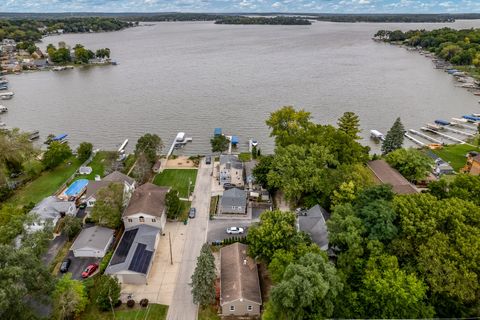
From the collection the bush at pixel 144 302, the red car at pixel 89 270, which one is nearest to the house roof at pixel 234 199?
the bush at pixel 144 302

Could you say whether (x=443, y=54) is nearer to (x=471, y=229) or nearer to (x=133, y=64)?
(x=133, y=64)

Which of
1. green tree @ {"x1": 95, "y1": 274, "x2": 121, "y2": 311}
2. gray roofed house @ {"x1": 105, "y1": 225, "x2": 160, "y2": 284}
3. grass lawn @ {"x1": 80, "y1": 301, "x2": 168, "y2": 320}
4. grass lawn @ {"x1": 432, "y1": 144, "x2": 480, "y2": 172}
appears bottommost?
grass lawn @ {"x1": 432, "y1": 144, "x2": 480, "y2": 172}

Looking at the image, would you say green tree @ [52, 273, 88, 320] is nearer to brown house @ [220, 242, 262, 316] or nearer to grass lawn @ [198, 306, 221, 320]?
grass lawn @ [198, 306, 221, 320]

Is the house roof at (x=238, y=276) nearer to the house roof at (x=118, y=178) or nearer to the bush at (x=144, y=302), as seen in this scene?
the bush at (x=144, y=302)

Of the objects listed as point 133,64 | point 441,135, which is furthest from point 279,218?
point 133,64

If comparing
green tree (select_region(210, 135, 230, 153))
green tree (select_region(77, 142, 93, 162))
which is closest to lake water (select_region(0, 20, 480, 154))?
green tree (select_region(210, 135, 230, 153))

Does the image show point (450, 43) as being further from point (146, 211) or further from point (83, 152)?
point (146, 211)
